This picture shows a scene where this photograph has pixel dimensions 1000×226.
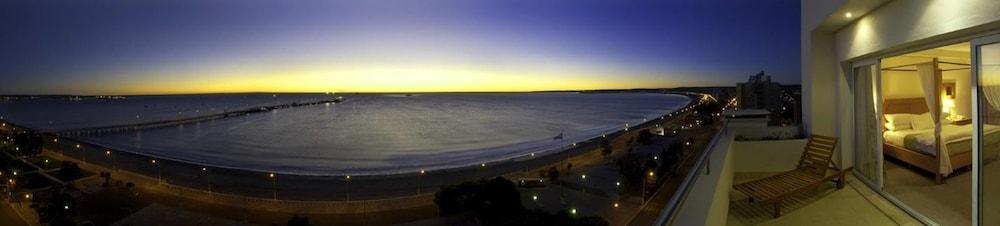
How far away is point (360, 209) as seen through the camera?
41.4 ft

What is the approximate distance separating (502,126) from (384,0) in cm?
1935

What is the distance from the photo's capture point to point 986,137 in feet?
9.06

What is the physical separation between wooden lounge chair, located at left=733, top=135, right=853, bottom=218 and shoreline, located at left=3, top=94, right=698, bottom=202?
Result: 40.0 ft

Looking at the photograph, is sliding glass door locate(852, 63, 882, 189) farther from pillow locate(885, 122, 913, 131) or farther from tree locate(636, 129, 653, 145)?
tree locate(636, 129, 653, 145)

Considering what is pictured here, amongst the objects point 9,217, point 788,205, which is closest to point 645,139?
point 788,205

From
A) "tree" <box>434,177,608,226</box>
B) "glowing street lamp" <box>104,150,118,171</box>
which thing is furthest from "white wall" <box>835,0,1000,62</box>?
"glowing street lamp" <box>104,150,118,171</box>

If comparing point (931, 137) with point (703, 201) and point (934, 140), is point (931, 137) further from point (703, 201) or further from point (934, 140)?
point (703, 201)

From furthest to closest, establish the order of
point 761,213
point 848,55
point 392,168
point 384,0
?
point 384,0
point 392,168
point 848,55
point 761,213

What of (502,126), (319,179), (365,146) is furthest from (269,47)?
(319,179)

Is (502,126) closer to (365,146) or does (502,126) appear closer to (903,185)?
(365,146)

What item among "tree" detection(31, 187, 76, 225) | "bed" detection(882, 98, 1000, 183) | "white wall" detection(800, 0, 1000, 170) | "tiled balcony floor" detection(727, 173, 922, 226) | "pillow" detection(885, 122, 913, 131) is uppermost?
"white wall" detection(800, 0, 1000, 170)

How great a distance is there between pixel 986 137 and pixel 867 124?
2.39 metres

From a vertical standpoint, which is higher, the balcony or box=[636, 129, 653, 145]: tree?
the balcony

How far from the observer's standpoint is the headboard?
6426 mm
